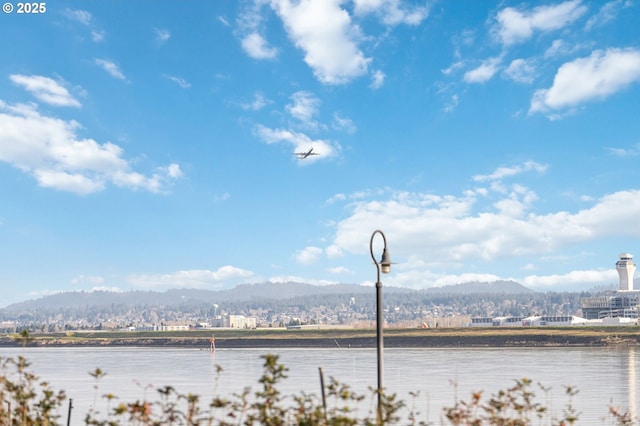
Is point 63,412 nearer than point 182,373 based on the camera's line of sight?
Yes

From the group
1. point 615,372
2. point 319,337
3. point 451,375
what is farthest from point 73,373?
point 319,337

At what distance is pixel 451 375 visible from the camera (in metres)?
60.6

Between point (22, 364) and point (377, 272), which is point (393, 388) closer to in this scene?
point (377, 272)

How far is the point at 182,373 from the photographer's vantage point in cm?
6581

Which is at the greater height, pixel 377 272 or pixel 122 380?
pixel 377 272

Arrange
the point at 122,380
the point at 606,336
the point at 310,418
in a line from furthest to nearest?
1. the point at 606,336
2. the point at 122,380
3. the point at 310,418

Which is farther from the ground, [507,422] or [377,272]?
[377,272]

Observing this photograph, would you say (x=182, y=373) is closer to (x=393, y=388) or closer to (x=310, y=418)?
(x=393, y=388)

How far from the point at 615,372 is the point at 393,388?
2474 cm

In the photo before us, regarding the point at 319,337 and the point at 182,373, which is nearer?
the point at 182,373

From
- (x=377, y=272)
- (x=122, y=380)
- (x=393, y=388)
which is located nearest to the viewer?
(x=377, y=272)

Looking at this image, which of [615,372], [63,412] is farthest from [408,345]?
[63,412]

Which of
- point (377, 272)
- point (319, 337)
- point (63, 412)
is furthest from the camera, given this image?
point (319, 337)

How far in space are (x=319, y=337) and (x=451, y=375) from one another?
14017 centimetres
